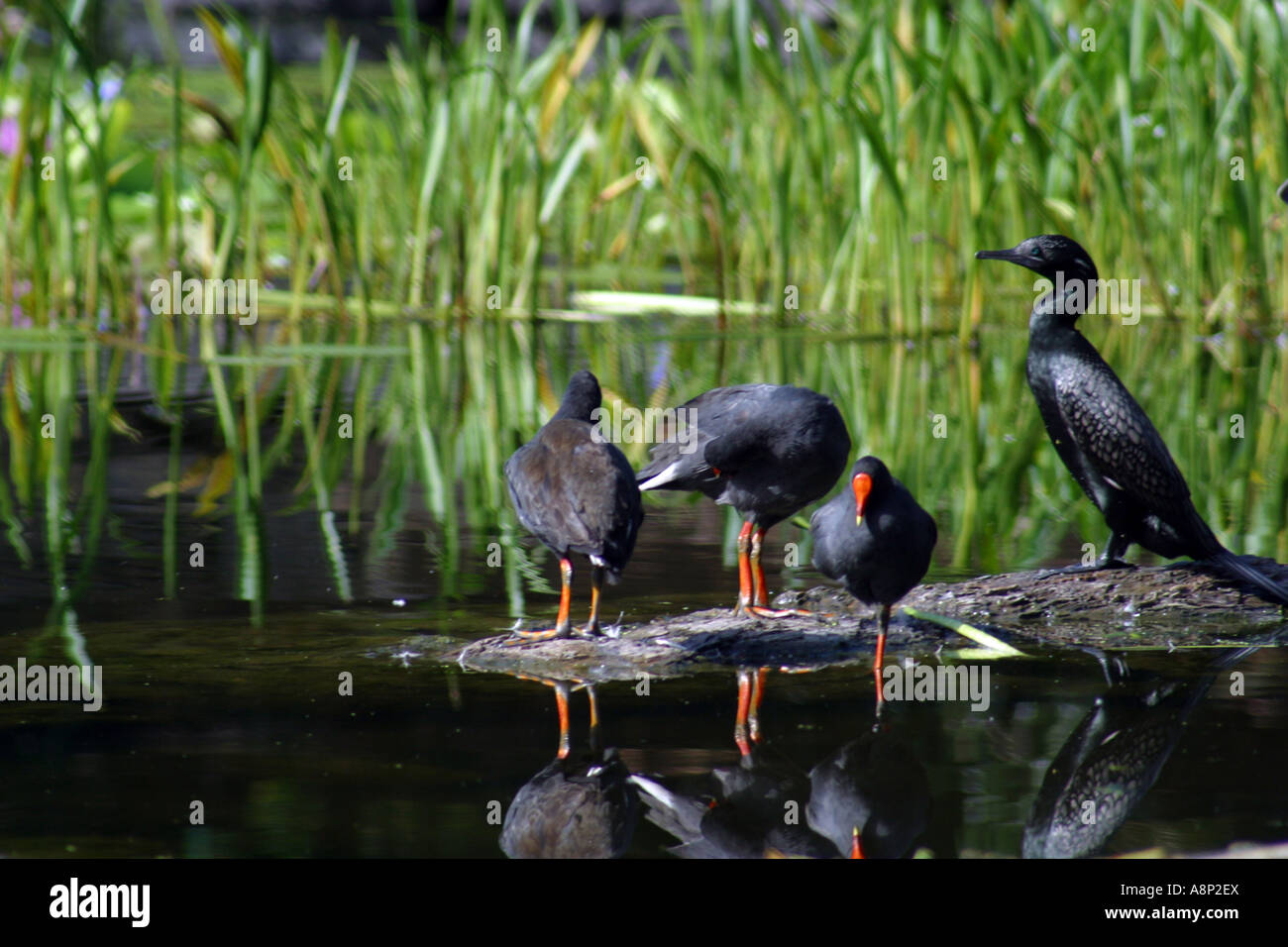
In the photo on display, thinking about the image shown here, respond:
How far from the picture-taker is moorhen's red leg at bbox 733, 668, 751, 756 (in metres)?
3.26

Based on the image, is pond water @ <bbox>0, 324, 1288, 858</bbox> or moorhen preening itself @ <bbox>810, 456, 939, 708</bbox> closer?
pond water @ <bbox>0, 324, 1288, 858</bbox>

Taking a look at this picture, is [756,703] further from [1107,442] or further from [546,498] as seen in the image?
[1107,442]

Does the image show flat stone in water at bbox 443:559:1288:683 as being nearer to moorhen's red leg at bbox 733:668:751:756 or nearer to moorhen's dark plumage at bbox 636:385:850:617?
moorhen's red leg at bbox 733:668:751:756

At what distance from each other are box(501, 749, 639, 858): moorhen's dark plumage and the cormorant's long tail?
83.0 inches

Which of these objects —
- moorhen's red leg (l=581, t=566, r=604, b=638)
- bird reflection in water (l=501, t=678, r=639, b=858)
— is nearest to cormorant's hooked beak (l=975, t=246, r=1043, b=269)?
moorhen's red leg (l=581, t=566, r=604, b=638)

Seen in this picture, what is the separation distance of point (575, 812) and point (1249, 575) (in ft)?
7.71

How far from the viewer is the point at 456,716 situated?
343 cm

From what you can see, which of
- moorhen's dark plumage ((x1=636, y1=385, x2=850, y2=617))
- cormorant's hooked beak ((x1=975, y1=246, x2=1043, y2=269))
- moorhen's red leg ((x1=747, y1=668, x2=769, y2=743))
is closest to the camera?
moorhen's red leg ((x1=747, y1=668, x2=769, y2=743))

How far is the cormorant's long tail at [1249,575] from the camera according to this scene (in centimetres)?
442

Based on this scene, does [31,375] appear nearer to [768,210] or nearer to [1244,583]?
[768,210]

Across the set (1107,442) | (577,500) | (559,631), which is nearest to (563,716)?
(559,631)

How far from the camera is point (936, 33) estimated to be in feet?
31.8

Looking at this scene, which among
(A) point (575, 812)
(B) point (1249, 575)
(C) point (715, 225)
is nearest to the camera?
(A) point (575, 812)
